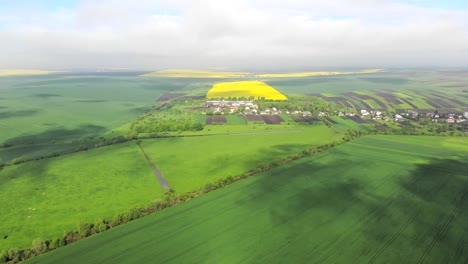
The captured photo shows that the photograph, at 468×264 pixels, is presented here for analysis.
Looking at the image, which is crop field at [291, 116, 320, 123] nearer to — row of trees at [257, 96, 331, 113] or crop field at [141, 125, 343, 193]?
crop field at [141, 125, 343, 193]

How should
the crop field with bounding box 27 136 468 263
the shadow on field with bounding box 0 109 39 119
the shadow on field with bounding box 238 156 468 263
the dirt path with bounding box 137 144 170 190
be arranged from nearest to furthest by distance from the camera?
the crop field with bounding box 27 136 468 263
the shadow on field with bounding box 238 156 468 263
the dirt path with bounding box 137 144 170 190
the shadow on field with bounding box 0 109 39 119

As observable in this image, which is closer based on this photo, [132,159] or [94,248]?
[94,248]

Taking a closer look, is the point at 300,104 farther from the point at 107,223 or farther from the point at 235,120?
the point at 107,223

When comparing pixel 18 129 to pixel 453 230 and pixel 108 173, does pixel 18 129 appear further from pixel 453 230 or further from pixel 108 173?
pixel 453 230

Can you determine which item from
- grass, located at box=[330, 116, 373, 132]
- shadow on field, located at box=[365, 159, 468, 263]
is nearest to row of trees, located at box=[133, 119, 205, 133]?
grass, located at box=[330, 116, 373, 132]

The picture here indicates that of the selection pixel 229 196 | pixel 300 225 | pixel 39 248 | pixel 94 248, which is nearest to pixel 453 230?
pixel 300 225
